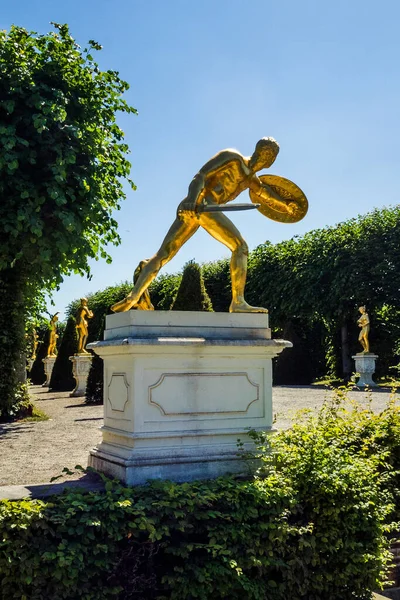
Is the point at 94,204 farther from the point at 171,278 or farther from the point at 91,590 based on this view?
the point at 171,278

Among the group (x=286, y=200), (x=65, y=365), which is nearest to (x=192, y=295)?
(x=286, y=200)

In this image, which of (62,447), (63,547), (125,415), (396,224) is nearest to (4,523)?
(63,547)

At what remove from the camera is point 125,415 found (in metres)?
4.64

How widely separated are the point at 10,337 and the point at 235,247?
292 inches

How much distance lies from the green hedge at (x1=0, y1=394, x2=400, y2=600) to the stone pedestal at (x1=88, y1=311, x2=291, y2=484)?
0.35 metres

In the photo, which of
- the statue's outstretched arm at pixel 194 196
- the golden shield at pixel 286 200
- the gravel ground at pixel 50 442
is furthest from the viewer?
the gravel ground at pixel 50 442

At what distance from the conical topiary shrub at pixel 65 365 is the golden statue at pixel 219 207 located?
1954 centimetres

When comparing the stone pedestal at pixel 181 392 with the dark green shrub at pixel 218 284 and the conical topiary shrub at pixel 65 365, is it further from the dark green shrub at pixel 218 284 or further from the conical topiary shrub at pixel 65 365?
the dark green shrub at pixel 218 284

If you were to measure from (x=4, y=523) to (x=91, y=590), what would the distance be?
25.3 inches

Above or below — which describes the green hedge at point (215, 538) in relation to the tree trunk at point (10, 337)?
below

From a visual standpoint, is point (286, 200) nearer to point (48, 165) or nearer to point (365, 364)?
point (48, 165)

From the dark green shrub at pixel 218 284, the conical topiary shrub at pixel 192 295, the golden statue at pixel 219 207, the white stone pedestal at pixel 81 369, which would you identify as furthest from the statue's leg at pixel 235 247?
the dark green shrub at pixel 218 284

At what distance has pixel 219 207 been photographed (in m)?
4.96

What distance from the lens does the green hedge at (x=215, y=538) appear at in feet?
11.2
